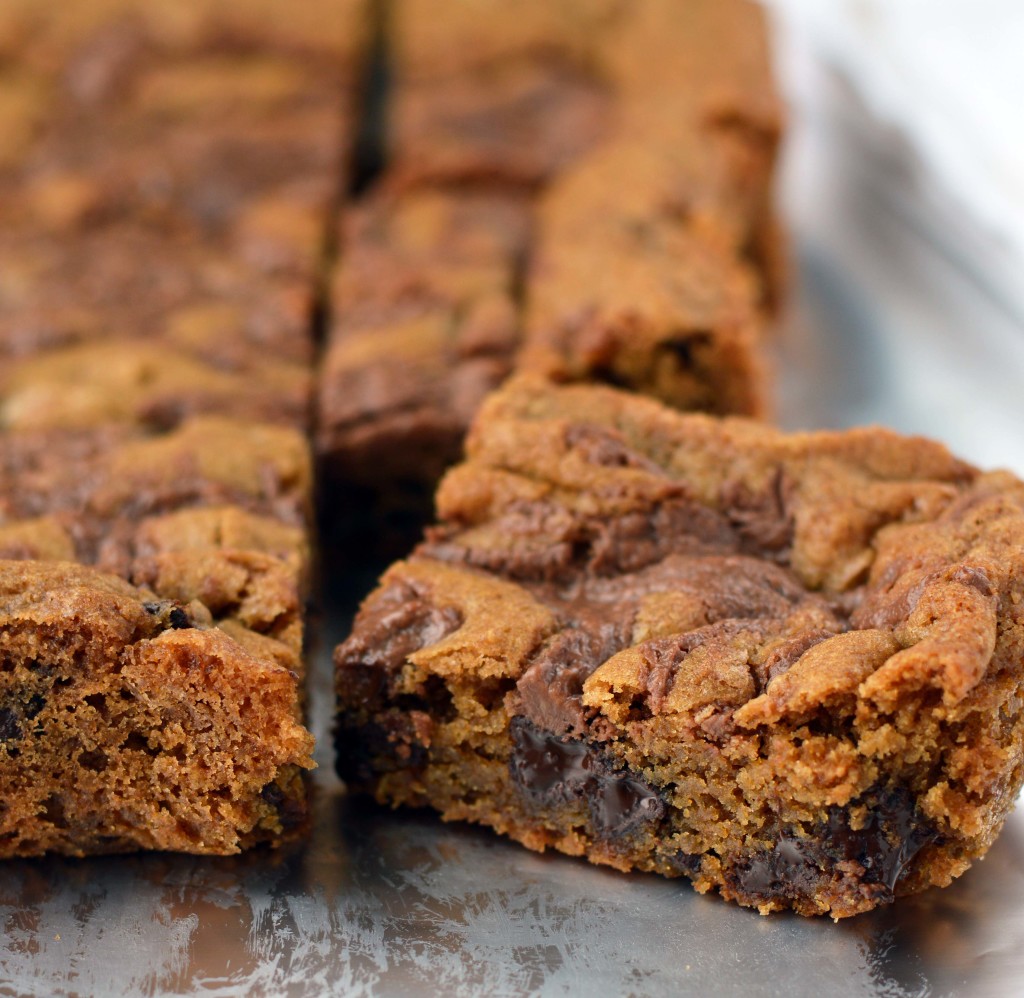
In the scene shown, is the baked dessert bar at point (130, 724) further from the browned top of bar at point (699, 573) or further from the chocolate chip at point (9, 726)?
the browned top of bar at point (699, 573)

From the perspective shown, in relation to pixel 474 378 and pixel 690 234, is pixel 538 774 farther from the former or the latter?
pixel 690 234

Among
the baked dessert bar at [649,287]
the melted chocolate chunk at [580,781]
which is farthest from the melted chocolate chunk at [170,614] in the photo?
the baked dessert bar at [649,287]

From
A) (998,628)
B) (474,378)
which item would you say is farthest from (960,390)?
(998,628)

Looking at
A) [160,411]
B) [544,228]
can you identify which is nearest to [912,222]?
[544,228]

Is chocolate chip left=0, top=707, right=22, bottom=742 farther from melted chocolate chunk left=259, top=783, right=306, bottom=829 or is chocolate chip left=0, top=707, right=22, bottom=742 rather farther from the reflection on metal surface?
melted chocolate chunk left=259, top=783, right=306, bottom=829

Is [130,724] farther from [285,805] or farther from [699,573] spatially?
[699,573]

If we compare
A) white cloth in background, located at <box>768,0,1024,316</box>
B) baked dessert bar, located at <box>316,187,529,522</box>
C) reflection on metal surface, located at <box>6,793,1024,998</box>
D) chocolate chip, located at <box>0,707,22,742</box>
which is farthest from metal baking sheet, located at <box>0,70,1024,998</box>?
white cloth in background, located at <box>768,0,1024,316</box>
